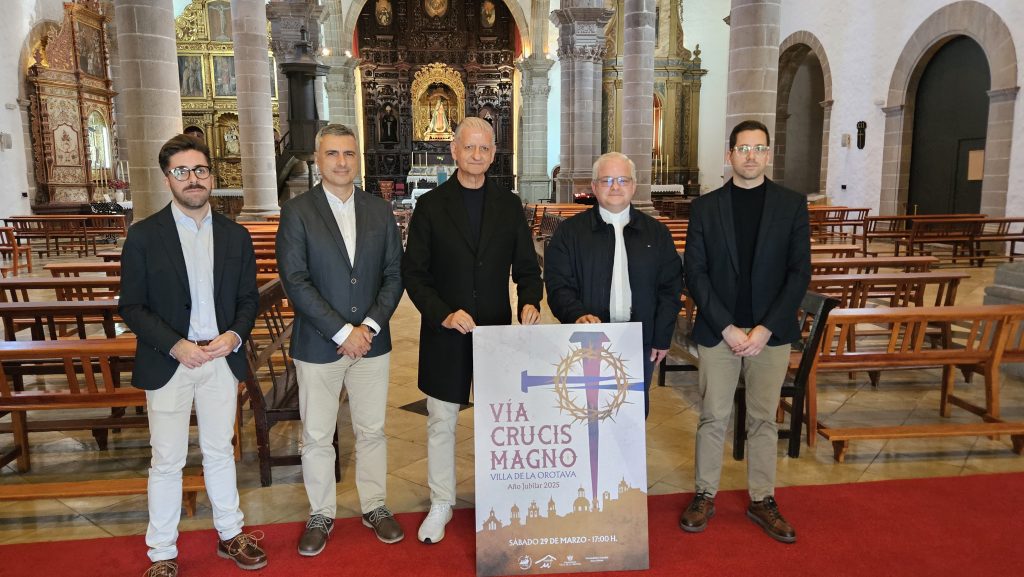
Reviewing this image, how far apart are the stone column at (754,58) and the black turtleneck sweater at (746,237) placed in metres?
5.20

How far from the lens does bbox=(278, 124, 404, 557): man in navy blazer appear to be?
2801 millimetres

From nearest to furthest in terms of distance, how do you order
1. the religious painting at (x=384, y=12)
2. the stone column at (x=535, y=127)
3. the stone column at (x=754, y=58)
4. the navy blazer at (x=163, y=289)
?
the navy blazer at (x=163, y=289)
the stone column at (x=754, y=58)
the stone column at (x=535, y=127)
the religious painting at (x=384, y=12)

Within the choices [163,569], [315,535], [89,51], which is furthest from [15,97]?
[315,535]

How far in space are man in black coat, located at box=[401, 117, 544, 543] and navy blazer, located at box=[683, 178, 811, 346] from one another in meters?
0.76

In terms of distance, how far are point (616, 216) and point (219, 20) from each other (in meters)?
27.7

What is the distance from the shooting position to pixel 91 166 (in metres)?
19.2

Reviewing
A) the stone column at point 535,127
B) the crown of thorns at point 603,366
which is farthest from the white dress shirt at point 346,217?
the stone column at point 535,127

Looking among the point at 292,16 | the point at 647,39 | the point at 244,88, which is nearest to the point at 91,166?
the point at 292,16

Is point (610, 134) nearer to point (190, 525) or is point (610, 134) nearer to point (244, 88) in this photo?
point (244, 88)

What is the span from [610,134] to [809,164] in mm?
6769

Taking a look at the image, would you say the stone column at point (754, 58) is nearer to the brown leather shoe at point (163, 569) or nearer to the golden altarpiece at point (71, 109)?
the brown leather shoe at point (163, 569)

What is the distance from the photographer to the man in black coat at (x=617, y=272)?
9.68 ft

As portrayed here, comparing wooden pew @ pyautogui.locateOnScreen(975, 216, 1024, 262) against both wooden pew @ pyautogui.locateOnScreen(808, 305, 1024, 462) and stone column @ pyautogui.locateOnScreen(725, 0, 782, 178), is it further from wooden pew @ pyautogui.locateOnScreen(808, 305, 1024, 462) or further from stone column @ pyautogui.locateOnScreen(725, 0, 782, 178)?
wooden pew @ pyautogui.locateOnScreen(808, 305, 1024, 462)

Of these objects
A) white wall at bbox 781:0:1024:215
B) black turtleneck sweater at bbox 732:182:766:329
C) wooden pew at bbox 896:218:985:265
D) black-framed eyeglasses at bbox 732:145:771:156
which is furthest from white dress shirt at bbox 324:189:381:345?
white wall at bbox 781:0:1024:215
